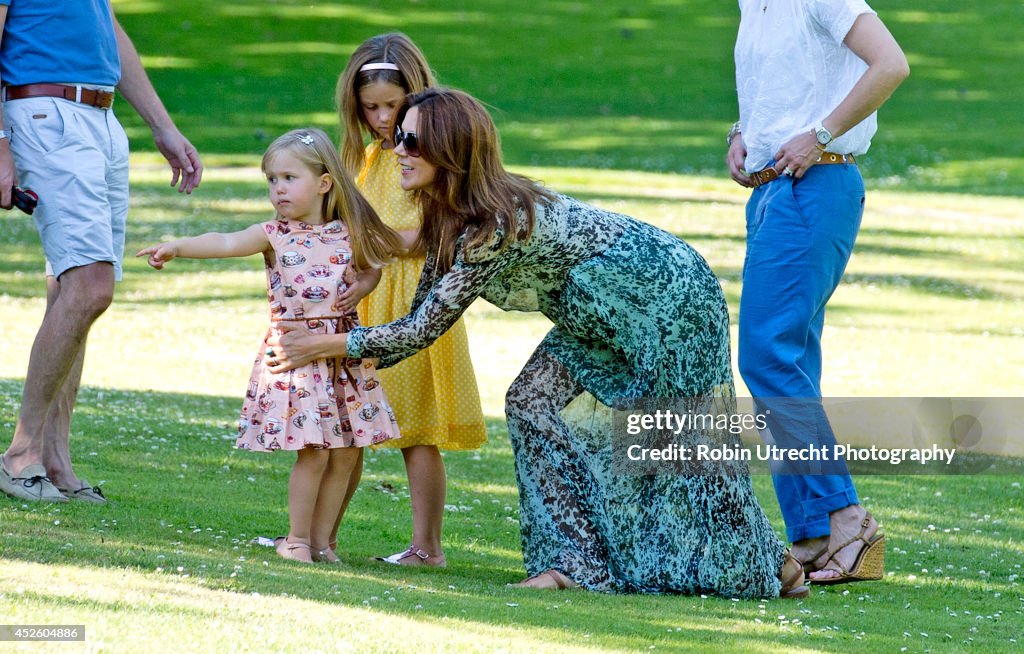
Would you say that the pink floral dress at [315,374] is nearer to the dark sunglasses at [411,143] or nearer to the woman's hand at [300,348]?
the woman's hand at [300,348]

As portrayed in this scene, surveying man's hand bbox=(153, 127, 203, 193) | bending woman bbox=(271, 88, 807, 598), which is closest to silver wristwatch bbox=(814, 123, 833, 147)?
bending woman bbox=(271, 88, 807, 598)

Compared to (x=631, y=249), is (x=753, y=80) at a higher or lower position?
higher

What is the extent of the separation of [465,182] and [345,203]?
0.59m

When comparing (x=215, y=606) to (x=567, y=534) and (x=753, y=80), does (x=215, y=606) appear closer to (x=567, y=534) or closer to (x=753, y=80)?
(x=567, y=534)

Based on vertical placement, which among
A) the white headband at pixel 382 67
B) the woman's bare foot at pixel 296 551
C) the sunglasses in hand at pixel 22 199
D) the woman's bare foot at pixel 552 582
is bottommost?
the woman's bare foot at pixel 552 582

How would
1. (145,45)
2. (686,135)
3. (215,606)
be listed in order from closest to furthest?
(215,606) → (686,135) → (145,45)

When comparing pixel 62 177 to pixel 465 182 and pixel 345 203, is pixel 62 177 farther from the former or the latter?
pixel 465 182

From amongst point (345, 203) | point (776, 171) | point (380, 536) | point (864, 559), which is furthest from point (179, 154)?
point (864, 559)

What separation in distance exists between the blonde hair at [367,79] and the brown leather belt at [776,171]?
1.31m

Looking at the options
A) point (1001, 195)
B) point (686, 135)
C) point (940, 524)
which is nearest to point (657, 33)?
point (686, 135)

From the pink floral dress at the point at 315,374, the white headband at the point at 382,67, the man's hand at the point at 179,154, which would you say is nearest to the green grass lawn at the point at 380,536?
the pink floral dress at the point at 315,374

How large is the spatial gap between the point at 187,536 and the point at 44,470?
75 centimetres

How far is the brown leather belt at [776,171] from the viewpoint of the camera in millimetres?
5910

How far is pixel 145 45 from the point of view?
123ft
